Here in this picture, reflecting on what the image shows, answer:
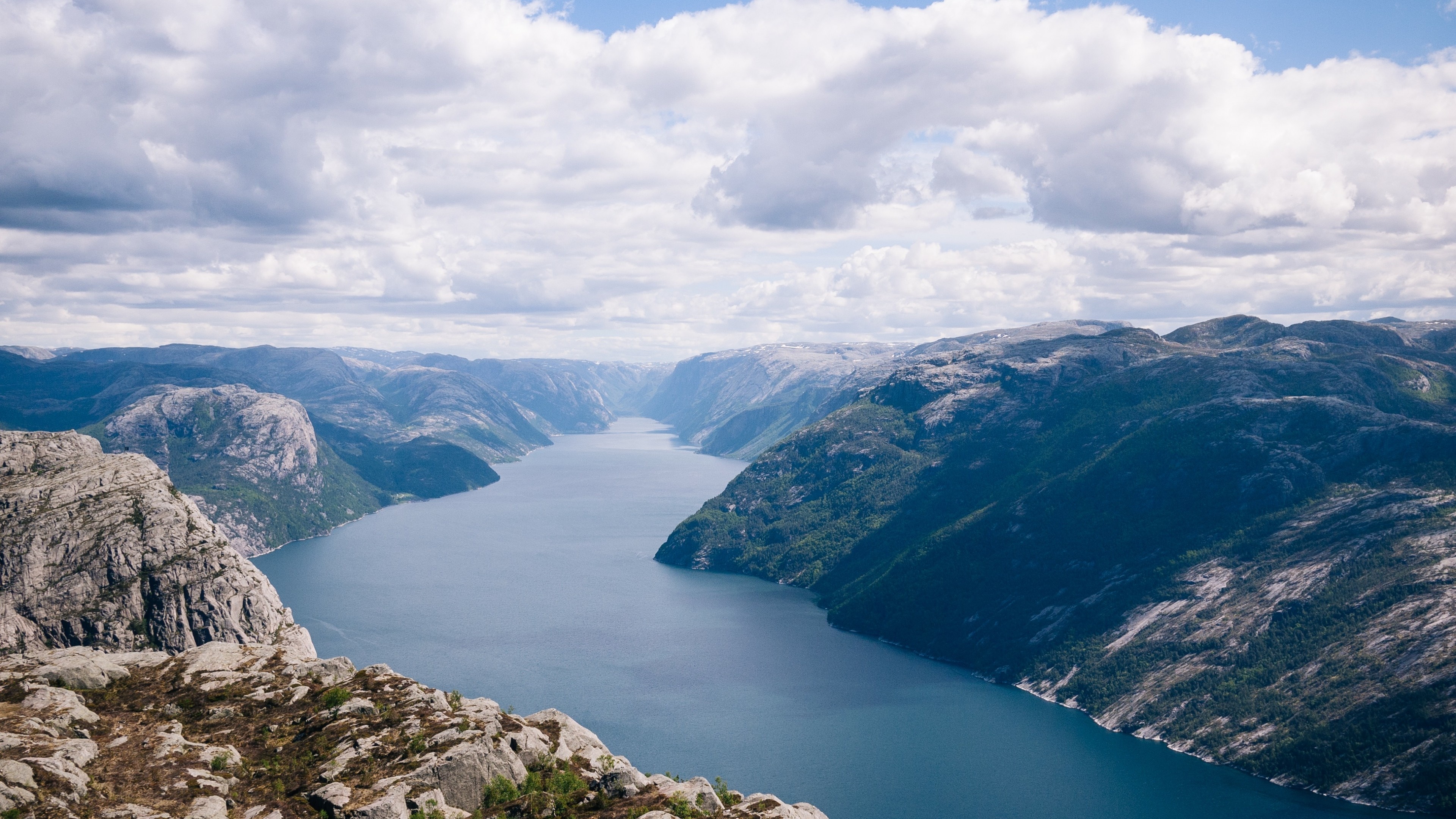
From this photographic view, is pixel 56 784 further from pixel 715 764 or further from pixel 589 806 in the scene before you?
pixel 715 764

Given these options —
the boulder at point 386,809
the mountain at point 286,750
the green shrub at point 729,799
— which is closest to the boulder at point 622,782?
the mountain at point 286,750

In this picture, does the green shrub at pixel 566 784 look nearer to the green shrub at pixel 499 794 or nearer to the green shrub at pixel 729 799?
the green shrub at pixel 499 794

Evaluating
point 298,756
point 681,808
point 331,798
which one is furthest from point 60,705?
point 681,808

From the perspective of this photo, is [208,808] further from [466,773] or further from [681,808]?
[681,808]

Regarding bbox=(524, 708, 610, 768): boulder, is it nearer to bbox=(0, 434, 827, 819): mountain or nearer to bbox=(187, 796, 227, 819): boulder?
bbox=(0, 434, 827, 819): mountain

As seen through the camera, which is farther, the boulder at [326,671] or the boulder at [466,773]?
the boulder at [326,671]

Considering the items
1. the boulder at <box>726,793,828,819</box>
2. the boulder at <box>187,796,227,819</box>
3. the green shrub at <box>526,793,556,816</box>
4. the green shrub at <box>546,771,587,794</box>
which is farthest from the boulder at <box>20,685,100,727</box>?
the boulder at <box>726,793,828,819</box>
